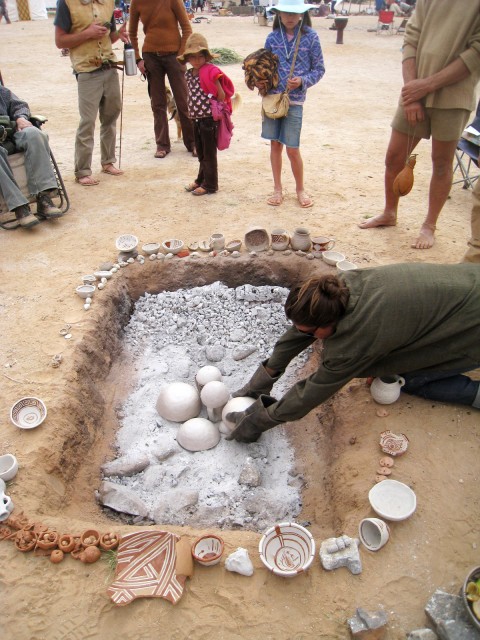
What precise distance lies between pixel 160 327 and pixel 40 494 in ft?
6.08

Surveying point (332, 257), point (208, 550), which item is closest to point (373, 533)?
point (208, 550)

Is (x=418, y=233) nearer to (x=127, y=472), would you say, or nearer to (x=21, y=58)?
(x=127, y=472)

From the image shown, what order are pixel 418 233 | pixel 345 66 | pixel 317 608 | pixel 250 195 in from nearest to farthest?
pixel 317 608 < pixel 418 233 < pixel 250 195 < pixel 345 66

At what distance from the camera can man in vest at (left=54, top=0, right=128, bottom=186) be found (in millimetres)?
4980

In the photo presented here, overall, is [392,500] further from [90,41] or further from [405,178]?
[90,41]

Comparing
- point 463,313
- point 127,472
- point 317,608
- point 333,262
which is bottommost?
point 127,472

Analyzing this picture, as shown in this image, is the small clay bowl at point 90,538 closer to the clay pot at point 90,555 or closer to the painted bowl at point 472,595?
the clay pot at point 90,555

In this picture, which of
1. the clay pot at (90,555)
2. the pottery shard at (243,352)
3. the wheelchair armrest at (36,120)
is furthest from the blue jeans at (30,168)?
the clay pot at (90,555)

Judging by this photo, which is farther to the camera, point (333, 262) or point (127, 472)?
point (333, 262)

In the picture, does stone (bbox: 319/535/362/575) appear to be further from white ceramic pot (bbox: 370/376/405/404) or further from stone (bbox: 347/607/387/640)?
white ceramic pot (bbox: 370/376/405/404)

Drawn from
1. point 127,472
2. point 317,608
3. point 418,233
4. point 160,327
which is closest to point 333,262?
point 418,233

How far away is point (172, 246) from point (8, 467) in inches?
96.7

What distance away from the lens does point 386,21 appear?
55.8 feet

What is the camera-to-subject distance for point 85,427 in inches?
125
